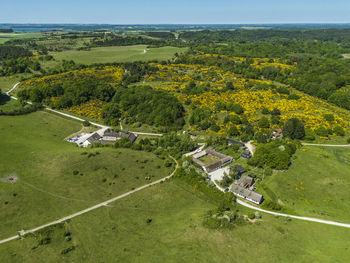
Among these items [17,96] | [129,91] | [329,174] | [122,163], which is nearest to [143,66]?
[129,91]

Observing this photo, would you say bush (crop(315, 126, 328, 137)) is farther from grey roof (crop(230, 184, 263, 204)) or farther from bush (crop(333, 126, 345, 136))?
grey roof (crop(230, 184, 263, 204))

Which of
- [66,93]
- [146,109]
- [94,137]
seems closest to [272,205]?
[94,137]

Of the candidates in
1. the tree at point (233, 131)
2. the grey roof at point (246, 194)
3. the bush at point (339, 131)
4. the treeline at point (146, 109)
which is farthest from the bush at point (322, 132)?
the treeline at point (146, 109)

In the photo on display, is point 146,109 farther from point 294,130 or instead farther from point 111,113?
point 294,130

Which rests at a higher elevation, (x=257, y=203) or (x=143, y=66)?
(x=143, y=66)

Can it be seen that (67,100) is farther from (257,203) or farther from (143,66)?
(257,203)

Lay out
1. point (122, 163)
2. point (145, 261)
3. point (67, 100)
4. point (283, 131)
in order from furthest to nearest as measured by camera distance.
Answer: point (67, 100), point (283, 131), point (122, 163), point (145, 261)

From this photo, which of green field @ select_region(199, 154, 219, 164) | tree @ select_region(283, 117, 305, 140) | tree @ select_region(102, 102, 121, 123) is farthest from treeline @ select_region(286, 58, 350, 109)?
tree @ select_region(102, 102, 121, 123)
